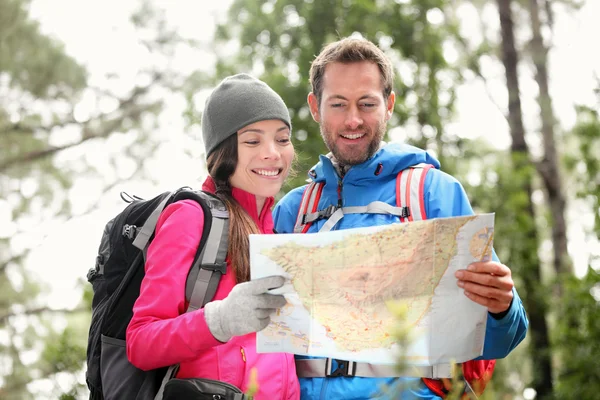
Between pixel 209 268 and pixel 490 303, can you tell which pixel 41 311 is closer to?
pixel 209 268

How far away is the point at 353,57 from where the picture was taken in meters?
3.20

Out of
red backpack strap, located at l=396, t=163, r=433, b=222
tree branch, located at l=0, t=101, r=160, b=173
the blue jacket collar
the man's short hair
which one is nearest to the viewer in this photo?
red backpack strap, located at l=396, t=163, r=433, b=222

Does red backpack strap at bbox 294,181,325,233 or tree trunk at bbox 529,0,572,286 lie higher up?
tree trunk at bbox 529,0,572,286

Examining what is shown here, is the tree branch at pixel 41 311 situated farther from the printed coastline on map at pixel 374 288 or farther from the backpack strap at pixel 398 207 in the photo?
the printed coastline on map at pixel 374 288

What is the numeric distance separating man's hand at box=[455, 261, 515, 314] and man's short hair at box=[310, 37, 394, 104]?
3.80 ft

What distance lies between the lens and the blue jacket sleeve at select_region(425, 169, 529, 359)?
258 cm

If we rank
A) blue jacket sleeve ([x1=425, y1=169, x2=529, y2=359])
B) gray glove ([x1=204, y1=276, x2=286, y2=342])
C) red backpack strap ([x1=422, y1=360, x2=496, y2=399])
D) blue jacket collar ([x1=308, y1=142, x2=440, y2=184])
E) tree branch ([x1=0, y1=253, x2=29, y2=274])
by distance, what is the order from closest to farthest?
gray glove ([x1=204, y1=276, x2=286, y2=342]), blue jacket sleeve ([x1=425, y1=169, x2=529, y2=359]), red backpack strap ([x1=422, y1=360, x2=496, y2=399]), blue jacket collar ([x1=308, y1=142, x2=440, y2=184]), tree branch ([x1=0, y1=253, x2=29, y2=274])

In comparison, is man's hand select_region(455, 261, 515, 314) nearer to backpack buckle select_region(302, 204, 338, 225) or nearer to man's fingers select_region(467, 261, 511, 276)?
man's fingers select_region(467, 261, 511, 276)

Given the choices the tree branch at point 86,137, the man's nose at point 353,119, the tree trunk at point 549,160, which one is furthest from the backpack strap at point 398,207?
the tree branch at point 86,137

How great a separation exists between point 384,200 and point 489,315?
26.0 inches

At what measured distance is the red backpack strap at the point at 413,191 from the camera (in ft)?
9.46

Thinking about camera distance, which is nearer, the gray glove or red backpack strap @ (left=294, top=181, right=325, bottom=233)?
the gray glove

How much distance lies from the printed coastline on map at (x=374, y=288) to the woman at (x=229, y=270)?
86 mm

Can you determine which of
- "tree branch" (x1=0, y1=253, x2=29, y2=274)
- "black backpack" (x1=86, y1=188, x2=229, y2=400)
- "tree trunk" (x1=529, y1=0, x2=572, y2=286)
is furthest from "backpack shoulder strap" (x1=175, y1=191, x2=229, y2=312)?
"tree branch" (x1=0, y1=253, x2=29, y2=274)
